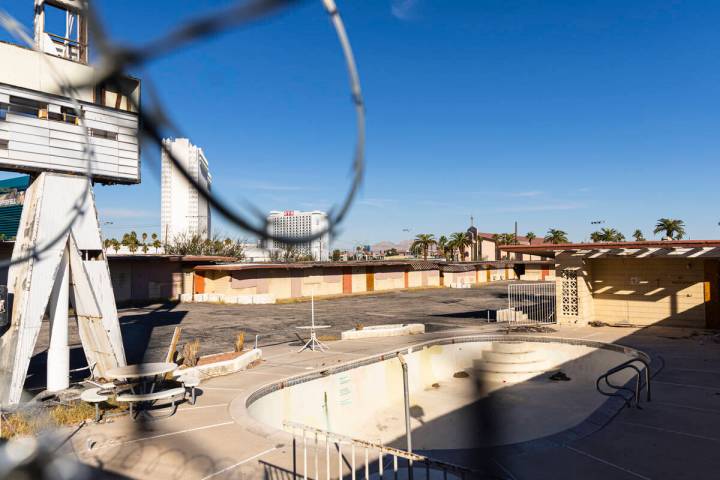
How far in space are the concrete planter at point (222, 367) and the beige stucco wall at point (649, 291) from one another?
Result: 1555 centimetres

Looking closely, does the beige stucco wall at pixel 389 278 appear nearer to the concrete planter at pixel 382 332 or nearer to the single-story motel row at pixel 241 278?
the single-story motel row at pixel 241 278

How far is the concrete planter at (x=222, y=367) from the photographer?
12.2m

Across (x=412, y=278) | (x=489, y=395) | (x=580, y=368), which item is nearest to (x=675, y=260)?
(x=580, y=368)

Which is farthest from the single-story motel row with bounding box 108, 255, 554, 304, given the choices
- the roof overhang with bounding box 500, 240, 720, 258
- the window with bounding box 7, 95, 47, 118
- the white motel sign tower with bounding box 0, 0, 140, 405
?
the window with bounding box 7, 95, 47, 118

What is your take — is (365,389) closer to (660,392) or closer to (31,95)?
(660,392)

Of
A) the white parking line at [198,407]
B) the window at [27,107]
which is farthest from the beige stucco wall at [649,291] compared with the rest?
the window at [27,107]

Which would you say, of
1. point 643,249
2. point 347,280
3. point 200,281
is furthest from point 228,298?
point 643,249

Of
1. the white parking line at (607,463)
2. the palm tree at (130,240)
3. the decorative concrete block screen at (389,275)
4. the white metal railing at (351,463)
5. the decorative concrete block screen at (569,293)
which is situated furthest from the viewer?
the palm tree at (130,240)

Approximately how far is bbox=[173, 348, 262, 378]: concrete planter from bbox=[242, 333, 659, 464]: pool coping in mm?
1879

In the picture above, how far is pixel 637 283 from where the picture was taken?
67.1 ft

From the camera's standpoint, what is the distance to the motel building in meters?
19.0

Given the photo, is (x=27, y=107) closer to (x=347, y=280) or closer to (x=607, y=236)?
(x=347, y=280)

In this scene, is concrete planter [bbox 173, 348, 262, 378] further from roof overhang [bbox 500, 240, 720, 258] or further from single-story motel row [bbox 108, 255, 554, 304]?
single-story motel row [bbox 108, 255, 554, 304]

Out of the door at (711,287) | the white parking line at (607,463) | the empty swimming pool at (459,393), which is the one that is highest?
the door at (711,287)
